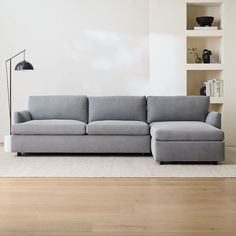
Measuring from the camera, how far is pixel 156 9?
7.07 meters

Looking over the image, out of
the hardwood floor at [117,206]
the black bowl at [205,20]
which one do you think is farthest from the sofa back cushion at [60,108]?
the hardwood floor at [117,206]

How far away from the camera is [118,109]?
21.5 feet

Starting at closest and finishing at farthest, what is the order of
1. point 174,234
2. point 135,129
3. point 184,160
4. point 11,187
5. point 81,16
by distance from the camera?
point 174,234 → point 11,187 → point 184,160 → point 135,129 → point 81,16

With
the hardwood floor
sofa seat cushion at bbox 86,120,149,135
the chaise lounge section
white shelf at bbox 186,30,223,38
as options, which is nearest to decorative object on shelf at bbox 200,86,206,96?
white shelf at bbox 186,30,223,38

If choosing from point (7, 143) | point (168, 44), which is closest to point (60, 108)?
point (7, 143)

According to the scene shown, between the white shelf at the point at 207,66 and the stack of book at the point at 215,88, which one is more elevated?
the white shelf at the point at 207,66

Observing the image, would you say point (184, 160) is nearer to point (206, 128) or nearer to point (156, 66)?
point (206, 128)

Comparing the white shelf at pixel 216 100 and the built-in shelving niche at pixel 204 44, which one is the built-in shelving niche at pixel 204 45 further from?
the white shelf at pixel 216 100

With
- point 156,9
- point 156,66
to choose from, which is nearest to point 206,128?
point 156,66

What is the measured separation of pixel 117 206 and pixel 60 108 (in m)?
3.33

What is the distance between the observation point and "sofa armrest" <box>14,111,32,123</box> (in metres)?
6.21

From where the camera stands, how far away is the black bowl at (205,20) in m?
7.02

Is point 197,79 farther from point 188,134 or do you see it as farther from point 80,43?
point 188,134

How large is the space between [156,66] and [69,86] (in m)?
1.38
